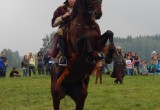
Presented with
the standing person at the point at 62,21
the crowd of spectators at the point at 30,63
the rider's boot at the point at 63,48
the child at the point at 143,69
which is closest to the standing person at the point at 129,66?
the child at the point at 143,69

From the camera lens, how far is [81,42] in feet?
27.9

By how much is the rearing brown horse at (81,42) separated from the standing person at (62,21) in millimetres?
213

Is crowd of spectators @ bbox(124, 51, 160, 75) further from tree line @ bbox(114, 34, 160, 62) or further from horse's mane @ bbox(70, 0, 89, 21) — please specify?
tree line @ bbox(114, 34, 160, 62)

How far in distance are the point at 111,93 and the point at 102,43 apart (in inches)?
380

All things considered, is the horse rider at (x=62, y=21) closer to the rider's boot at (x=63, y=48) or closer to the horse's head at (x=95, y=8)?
the rider's boot at (x=63, y=48)

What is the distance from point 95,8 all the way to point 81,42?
821mm

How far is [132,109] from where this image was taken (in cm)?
1371

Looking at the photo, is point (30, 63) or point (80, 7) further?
point (30, 63)

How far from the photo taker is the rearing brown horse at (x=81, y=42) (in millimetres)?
8414

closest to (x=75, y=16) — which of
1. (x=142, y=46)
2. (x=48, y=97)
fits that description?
(x=48, y=97)

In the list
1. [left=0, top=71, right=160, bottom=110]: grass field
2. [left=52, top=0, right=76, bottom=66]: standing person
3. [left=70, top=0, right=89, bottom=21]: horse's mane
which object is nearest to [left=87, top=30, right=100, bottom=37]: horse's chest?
[left=70, top=0, right=89, bottom=21]: horse's mane

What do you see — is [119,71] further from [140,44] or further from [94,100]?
[140,44]

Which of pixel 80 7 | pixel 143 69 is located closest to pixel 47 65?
pixel 143 69

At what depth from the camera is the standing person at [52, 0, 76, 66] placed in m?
9.49
